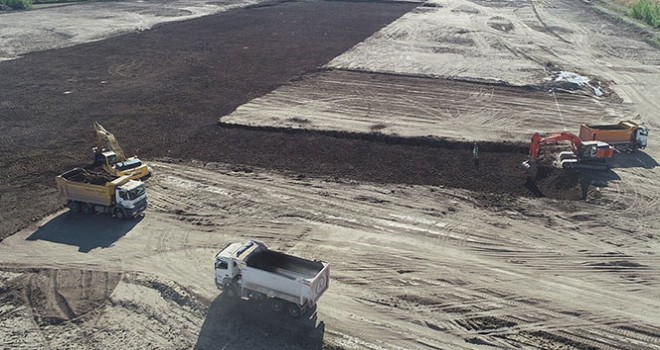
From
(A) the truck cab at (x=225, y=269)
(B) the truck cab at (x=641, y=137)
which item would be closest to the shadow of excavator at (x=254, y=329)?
(A) the truck cab at (x=225, y=269)

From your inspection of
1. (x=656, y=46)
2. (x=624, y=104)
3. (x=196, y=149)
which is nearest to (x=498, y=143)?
(x=624, y=104)

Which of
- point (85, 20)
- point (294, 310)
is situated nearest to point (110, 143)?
point (294, 310)

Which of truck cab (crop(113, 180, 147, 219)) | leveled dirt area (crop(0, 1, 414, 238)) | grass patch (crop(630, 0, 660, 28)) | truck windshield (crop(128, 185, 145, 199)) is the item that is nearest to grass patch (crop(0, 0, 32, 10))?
leveled dirt area (crop(0, 1, 414, 238))

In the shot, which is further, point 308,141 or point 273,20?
point 273,20

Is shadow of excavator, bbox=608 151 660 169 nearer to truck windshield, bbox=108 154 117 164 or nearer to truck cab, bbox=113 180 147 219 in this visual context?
truck cab, bbox=113 180 147 219

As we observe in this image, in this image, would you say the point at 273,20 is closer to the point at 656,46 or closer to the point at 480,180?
the point at 656,46

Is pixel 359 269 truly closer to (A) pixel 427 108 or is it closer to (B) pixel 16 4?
(A) pixel 427 108
